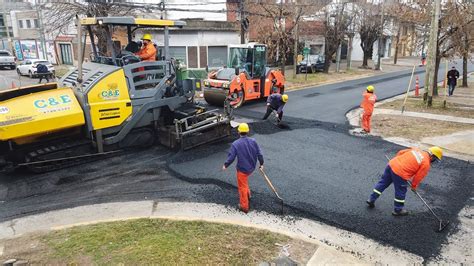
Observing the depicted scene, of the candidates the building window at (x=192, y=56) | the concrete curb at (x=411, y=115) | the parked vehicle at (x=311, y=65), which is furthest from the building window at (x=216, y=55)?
the concrete curb at (x=411, y=115)

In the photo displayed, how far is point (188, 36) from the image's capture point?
86.3 feet

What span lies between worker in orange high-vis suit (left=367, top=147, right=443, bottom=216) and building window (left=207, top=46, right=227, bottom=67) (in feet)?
74.8

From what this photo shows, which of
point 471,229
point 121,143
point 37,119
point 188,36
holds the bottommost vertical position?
point 471,229

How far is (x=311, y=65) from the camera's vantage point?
93.5 ft

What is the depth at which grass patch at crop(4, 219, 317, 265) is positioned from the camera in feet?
15.7

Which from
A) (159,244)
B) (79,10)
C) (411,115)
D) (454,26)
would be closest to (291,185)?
(159,244)

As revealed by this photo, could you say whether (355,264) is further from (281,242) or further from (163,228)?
(163,228)

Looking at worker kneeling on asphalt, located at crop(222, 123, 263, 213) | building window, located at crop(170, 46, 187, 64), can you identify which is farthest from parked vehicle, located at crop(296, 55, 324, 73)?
worker kneeling on asphalt, located at crop(222, 123, 263, 213)

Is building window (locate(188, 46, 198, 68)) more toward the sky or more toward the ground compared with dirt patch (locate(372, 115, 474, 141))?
more toward the sky

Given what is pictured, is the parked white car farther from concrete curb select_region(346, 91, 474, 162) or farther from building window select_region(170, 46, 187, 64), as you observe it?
concrete curb select_region(346, 91, 474, 162)

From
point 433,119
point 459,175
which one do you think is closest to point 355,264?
point 459,175

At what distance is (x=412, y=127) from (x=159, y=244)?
31.8 feet

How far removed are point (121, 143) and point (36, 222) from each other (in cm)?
312

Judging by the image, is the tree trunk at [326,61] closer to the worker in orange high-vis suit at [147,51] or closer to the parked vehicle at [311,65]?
the parked vehicle at [311,65]
